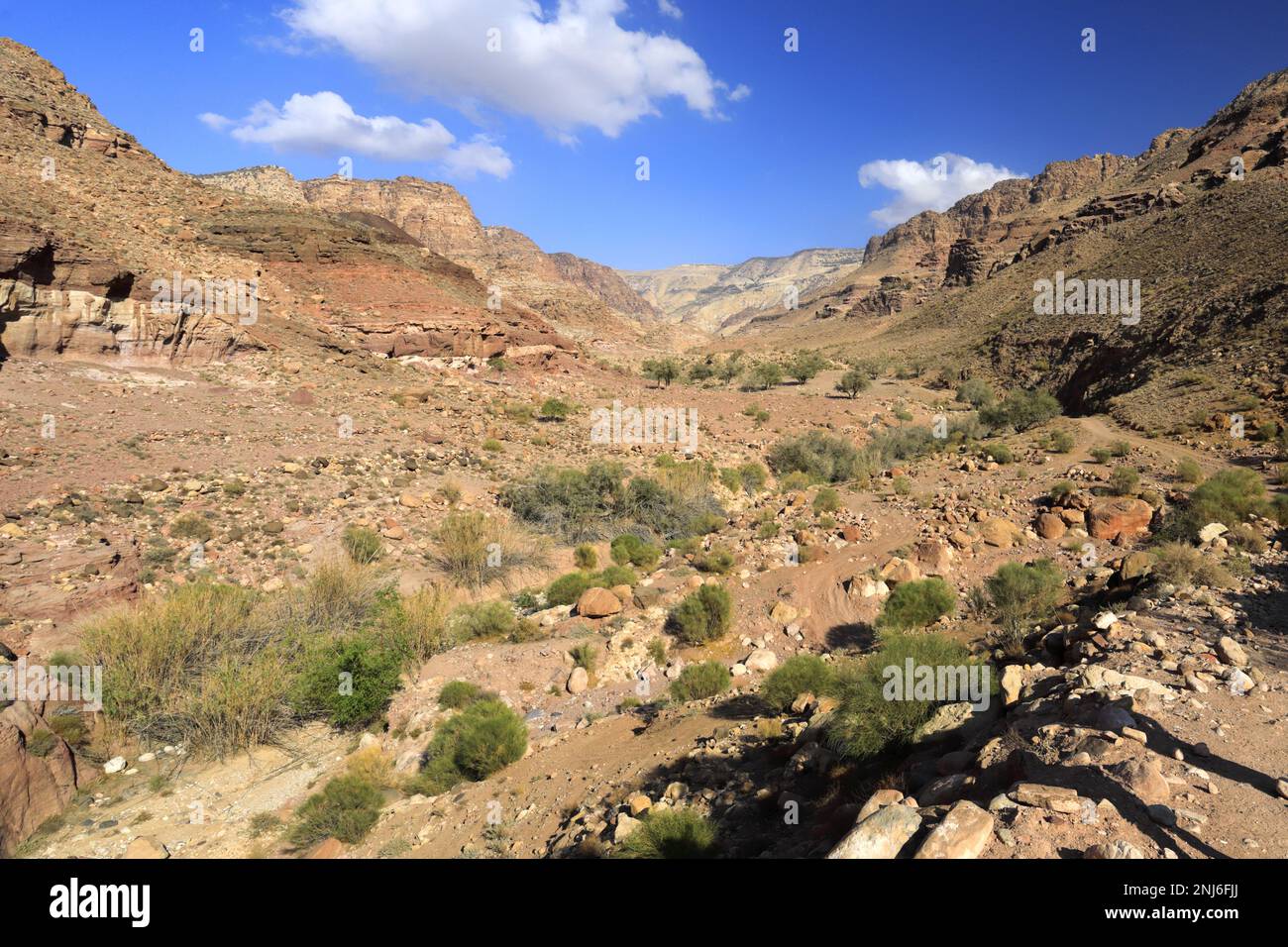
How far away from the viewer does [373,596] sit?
9586 millimetres

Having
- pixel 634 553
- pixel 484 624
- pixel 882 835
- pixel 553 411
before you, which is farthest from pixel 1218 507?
pixel 553 411

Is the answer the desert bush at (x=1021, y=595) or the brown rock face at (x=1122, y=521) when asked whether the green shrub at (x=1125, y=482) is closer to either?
the brown rock face at (x=1122, y=521)

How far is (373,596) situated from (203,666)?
2.54 metres

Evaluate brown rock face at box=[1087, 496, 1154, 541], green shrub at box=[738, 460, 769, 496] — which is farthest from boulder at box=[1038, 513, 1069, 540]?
green shrub at box=[738, 460, 769, 496]

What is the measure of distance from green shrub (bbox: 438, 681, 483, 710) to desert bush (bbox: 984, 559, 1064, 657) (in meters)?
7.01

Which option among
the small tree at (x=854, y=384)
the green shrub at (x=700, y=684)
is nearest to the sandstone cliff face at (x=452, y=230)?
the small tree at (x=854, y=384)

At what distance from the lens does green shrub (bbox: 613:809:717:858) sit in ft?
13.7

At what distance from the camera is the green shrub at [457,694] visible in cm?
757

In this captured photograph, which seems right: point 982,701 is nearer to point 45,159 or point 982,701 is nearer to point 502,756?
point 502,756

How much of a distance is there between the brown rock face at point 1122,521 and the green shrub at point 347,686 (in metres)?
12.2

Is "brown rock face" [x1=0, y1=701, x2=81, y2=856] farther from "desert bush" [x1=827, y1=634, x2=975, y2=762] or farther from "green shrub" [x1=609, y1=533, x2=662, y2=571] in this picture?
"green shrub" [x1=609, y1=533, x2=662, y2=571]
